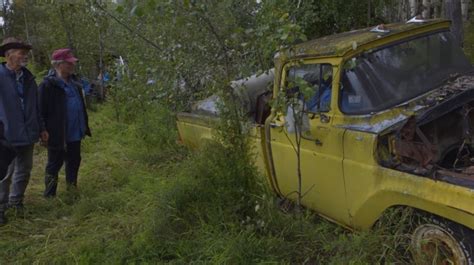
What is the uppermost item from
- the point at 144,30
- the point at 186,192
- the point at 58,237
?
the point at 144,30

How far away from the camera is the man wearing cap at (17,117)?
493 centimetres

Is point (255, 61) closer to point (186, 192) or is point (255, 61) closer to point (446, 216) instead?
point (186, 192)

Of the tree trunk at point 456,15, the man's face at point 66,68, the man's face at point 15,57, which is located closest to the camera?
the man's face at point 15,57

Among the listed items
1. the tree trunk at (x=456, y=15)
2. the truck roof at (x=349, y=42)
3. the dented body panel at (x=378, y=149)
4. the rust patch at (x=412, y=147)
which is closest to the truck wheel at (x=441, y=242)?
the dented body panel at (x=378, y=149)

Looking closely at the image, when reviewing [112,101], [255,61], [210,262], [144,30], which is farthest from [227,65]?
[112,101]

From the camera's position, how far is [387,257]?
3.39 meters

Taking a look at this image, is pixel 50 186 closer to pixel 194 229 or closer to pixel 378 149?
pixel 194 229

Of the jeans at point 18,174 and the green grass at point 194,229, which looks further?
the jeans at point 18,174

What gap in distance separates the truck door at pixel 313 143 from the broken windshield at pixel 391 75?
0.54 feet

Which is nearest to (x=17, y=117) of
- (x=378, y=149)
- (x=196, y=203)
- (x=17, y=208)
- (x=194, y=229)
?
(x=17, y=208)

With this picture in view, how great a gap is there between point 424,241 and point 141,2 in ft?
9.24

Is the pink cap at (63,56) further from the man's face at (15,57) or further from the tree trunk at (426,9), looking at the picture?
the tree trunk at (426,9)

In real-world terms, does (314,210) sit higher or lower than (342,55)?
lower

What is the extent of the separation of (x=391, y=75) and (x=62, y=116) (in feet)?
12.5
